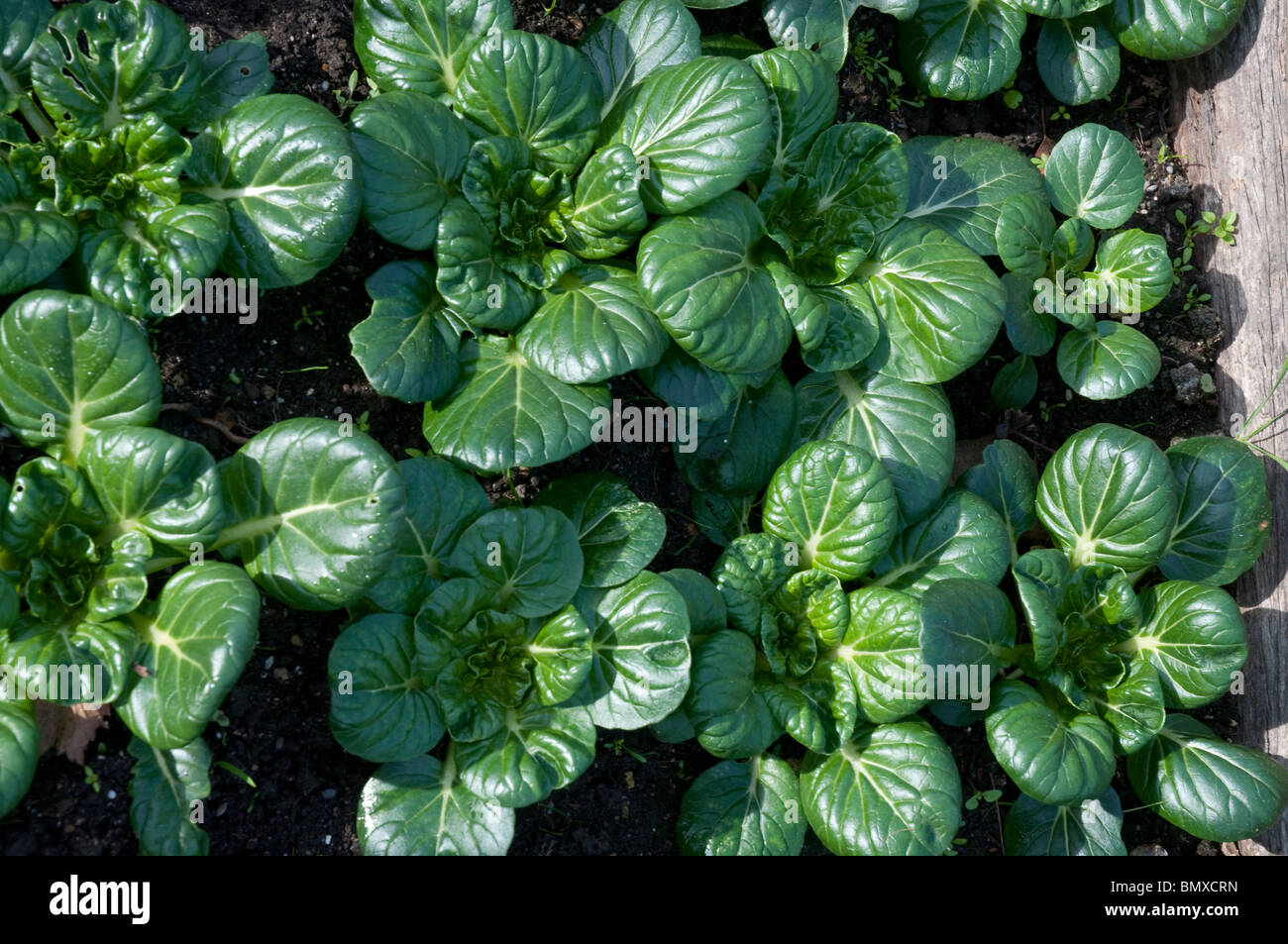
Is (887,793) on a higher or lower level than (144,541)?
lower

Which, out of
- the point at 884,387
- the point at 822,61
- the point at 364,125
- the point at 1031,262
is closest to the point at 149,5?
the point at 364,125

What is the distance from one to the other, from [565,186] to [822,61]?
3.40ft

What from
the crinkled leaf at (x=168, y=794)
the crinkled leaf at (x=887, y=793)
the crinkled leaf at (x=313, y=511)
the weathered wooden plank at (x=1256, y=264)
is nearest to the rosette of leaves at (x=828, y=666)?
the crinkled leaf at (x=887, y=793)

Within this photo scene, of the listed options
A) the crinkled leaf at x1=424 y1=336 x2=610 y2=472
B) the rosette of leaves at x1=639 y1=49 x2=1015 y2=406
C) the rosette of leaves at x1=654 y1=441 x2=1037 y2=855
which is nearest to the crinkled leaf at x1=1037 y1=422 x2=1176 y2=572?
the rosette of leaves at x1=654 y1=441 x2=1037 y2=855

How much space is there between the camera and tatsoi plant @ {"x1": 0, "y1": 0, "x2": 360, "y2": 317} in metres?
3.06

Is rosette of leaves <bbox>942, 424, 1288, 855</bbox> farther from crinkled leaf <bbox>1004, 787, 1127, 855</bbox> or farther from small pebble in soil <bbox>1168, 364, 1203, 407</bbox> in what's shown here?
small pebble in soil <bbox>1168, 364, 1203, 407</bbox>

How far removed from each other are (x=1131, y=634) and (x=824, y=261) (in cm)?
175

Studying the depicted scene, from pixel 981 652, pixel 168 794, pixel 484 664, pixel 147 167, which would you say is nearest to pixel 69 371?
pixel 147 167

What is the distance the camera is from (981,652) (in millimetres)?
3604

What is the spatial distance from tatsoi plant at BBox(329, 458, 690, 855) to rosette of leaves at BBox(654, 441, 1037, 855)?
253mm

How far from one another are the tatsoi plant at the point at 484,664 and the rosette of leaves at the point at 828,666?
10.0 inches

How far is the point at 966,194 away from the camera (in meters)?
4.19

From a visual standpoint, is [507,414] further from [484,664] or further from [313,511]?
[484,664]

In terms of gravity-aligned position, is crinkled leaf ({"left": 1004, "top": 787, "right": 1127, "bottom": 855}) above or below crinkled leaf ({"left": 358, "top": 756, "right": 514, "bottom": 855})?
below
